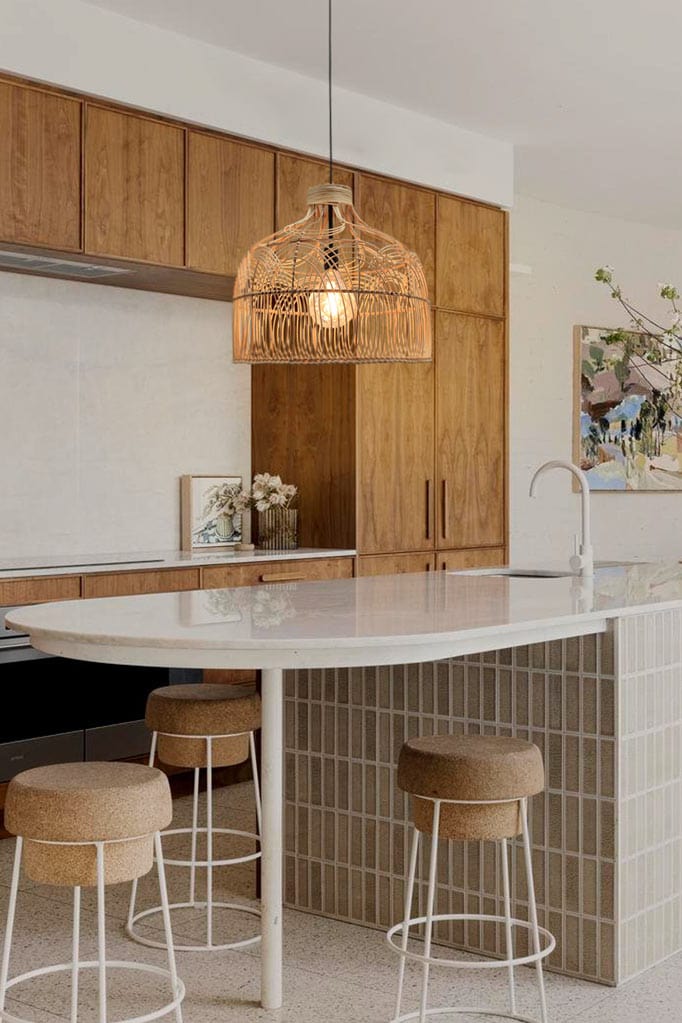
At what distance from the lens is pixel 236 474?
582 centimetres

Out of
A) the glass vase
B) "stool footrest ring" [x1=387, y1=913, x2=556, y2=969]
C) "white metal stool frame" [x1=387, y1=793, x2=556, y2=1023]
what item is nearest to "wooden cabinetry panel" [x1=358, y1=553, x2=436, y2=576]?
the glass vase

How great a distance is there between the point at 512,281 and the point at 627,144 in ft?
3.56

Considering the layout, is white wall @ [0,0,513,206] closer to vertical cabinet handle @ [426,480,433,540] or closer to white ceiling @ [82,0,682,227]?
white ceiling @ [82,0,682,227]

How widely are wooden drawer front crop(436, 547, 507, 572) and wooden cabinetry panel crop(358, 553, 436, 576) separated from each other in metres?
0.08

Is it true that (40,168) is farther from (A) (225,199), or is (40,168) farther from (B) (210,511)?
(B) (210,511)

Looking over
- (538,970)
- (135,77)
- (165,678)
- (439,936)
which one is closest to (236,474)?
(165,678)

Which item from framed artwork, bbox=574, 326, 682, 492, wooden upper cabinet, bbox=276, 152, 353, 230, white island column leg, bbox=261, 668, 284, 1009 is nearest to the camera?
white island column leg, bbox=261, 668, 284, 1009

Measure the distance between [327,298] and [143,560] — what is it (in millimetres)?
1717

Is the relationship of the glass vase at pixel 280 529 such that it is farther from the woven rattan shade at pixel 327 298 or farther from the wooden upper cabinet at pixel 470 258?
the woven rattan shade at pixel 327 298

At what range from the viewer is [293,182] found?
16.8ft

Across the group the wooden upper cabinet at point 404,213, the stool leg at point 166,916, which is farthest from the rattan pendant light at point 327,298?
the wooden upper cabinet at point 404,213

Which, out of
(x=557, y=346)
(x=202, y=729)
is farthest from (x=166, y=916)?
(x=557, y=346)

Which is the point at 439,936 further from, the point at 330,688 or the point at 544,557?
the point at 544,557

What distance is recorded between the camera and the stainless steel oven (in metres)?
4.32
